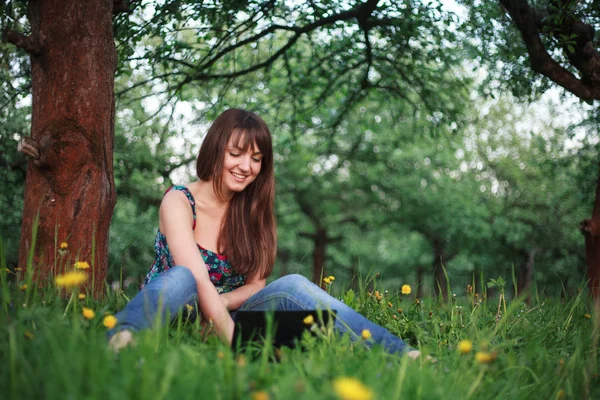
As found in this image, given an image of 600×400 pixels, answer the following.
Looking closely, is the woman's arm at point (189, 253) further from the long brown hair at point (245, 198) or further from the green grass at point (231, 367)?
the long brown hair at point (245, 198)

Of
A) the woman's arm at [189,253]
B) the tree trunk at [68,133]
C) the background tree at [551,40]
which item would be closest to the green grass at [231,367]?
the woman's arm at [189,253]

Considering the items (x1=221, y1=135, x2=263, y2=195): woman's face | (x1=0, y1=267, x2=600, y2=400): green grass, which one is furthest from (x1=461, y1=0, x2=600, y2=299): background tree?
(x1=221, y1=135, x2=263, y2=195): woman's face

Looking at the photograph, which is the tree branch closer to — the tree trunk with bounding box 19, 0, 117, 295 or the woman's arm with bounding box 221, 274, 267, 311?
the woman's arm with bounding box 221, 274, 267, 311

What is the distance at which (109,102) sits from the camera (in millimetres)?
3262

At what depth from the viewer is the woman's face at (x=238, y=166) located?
2867 mm

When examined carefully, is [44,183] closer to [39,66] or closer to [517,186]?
[39,66]

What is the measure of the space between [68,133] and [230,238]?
1103 mm

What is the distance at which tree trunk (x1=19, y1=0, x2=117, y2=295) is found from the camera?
3.04m

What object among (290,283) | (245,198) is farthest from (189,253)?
(245,198)

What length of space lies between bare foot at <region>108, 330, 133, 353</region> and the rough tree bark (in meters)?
1.24

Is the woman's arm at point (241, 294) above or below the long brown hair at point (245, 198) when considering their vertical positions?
below

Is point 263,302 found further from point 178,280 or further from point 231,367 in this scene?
point 231,367

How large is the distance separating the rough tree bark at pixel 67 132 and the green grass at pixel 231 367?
0.49 meters

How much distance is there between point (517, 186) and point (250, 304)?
12.3m
